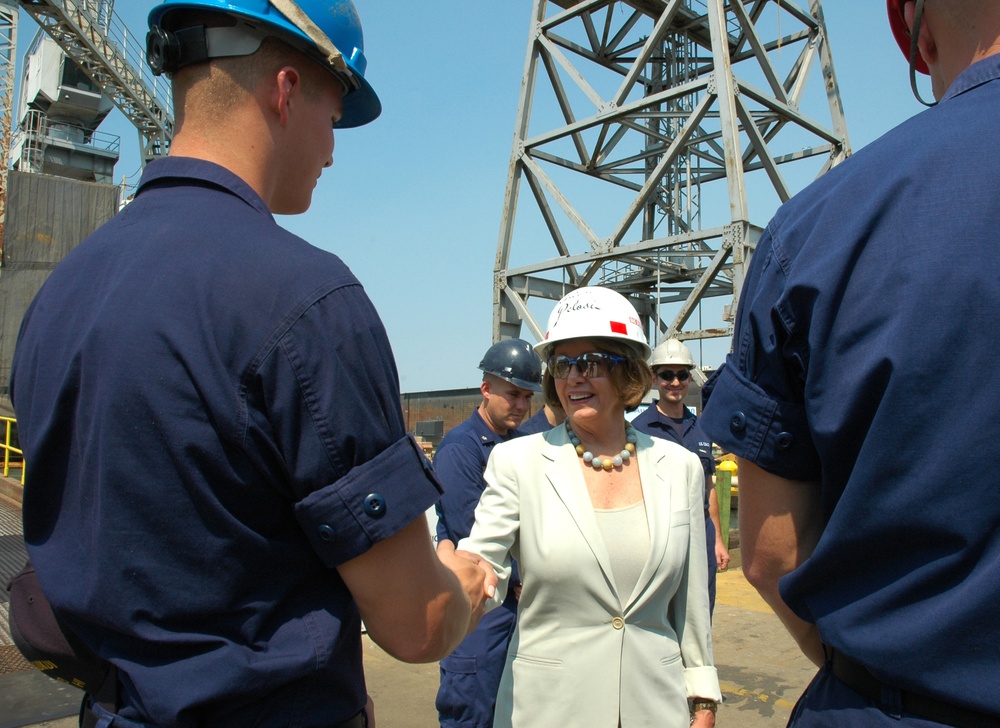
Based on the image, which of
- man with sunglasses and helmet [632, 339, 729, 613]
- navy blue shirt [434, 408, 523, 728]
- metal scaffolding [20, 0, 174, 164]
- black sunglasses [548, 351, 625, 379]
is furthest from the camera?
metal scaffolding [20, 0, 174, 164]

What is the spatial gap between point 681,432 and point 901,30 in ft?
14.9

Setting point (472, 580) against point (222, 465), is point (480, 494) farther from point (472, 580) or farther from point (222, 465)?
point (222, 465)

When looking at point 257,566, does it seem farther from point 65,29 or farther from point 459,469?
point 65,29

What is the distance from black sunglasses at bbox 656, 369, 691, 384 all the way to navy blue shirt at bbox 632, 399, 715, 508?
316 mm

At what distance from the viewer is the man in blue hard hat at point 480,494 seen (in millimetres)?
3287

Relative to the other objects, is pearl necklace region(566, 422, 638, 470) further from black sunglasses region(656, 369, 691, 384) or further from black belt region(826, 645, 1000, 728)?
black sunglasses region(656, 369, 691, 384)

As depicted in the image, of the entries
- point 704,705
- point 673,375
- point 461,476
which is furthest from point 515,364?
point 704,705

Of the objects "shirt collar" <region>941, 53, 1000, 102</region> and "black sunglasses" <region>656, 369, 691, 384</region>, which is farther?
"black sunglasses" <region>656, 369, 691, 384</region>

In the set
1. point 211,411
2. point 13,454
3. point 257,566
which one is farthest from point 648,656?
point 13,454

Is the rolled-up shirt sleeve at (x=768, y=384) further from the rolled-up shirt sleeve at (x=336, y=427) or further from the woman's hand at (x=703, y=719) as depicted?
the woman's hand at (x=703, y=719)

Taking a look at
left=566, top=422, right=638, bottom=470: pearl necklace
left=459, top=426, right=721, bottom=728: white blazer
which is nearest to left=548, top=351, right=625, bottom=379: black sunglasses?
left=566, top=422, right=638, bottom=470: pearl necklace

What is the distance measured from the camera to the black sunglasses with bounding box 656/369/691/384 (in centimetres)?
621

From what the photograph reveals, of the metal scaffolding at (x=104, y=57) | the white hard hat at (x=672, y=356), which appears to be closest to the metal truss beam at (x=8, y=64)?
the metal scaffolding at (x=104, y=57)

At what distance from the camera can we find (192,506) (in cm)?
120
